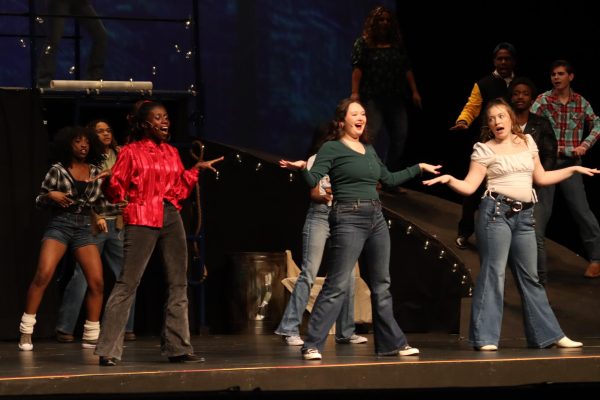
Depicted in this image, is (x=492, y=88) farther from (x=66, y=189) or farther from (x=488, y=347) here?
(x=66, y=189)

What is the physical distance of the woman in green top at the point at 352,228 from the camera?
7.25 m

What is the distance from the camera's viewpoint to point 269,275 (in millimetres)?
10625

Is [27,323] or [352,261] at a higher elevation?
[352,261]

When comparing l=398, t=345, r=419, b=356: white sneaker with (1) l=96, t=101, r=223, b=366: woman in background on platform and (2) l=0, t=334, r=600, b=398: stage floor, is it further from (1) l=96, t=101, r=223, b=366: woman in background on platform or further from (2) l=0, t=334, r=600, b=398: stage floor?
(1) l=96, t=101, r=223, b=366: woman in background on platform

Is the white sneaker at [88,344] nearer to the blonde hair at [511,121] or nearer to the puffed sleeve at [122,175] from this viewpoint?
the puffed sleeve at [122,175]

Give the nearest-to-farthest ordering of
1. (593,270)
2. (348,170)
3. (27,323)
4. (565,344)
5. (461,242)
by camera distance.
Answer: (348,170) < (565,344) < (27,323) < (593,270) < (461,242)

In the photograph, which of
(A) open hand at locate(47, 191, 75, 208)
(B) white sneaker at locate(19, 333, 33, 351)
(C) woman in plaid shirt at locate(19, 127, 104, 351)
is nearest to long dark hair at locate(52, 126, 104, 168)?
(C) woman in plaid shirt at locate(19, 127, 104, 351)

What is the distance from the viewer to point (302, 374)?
22.3ft

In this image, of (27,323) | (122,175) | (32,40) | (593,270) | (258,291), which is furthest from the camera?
(258,291)

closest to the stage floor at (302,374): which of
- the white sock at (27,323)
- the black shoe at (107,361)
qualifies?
the black shoe at (107,361)

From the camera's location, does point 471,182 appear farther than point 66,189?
No

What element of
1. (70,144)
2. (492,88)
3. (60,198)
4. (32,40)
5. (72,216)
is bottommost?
(72,216)

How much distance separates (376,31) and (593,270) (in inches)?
102

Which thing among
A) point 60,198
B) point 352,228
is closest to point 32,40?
point 60,198
